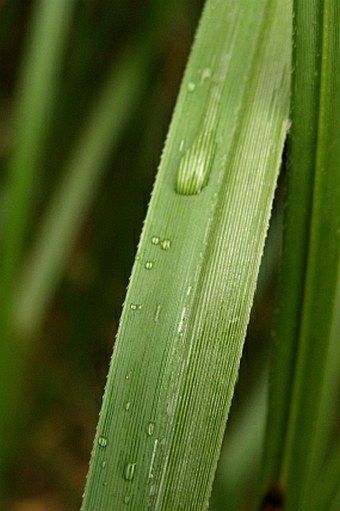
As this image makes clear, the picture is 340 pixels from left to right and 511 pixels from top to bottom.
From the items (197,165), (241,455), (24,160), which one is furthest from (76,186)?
(197,165)

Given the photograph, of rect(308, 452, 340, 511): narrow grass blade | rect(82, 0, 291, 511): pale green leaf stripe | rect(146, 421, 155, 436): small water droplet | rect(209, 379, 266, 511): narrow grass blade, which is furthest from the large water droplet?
rect(209, 379, 266, 511): narrow grass blade

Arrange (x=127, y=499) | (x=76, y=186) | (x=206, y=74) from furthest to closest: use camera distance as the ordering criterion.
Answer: (x=76, y=186)
(x=206, y=74)
(x=127, y=499)

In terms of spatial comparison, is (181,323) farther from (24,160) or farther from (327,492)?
(24,160)

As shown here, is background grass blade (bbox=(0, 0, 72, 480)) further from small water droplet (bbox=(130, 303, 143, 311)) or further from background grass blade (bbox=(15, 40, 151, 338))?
small water droplet (bbox=(130, 303, 143, 311))

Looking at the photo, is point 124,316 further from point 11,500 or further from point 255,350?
point 11,500

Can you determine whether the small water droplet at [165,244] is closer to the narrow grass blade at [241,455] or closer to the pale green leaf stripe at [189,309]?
the pale green leaf stripe at [189,309]

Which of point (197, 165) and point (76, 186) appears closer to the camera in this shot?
point (197, 165)

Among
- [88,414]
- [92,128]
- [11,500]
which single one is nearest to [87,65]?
[92,128]

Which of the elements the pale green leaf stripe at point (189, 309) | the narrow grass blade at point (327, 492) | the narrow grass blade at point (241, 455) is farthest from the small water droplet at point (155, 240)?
the narrow grass blade at point (241, 455)
